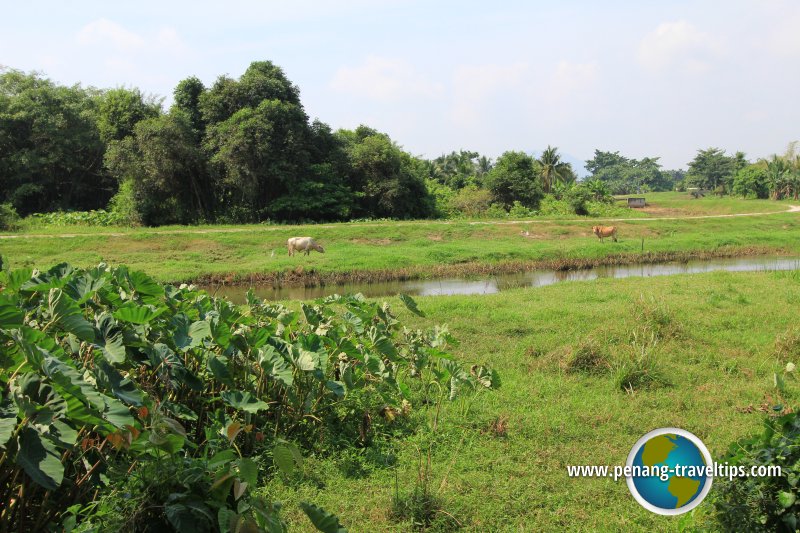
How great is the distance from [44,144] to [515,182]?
2492 cm

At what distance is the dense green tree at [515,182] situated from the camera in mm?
35312

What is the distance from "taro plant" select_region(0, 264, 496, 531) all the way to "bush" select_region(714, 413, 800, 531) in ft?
6.20

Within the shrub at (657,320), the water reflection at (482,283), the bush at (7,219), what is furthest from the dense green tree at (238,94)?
the shrub at (657,320)

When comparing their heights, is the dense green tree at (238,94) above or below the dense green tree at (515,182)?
Answer: above

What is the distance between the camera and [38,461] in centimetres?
212

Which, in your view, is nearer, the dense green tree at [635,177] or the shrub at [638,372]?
the shrub at [638,372]

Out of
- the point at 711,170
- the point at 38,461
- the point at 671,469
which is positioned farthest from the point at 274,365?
the point at 711,170

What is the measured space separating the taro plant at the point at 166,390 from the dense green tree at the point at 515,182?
3099cm

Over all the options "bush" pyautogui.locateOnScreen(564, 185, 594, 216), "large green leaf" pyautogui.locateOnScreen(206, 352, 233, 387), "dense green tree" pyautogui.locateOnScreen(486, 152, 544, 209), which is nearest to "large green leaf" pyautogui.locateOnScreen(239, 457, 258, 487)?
"large green leaf" pyautogui.locateOnScreen(206, 352, 233, 387)

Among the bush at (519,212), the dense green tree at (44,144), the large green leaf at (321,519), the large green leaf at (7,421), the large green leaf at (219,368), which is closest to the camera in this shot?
the large green leaf at (7,421)

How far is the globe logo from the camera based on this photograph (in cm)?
326

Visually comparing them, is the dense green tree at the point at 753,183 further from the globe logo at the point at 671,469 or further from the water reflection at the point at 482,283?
the globe logo at the point at 671,469

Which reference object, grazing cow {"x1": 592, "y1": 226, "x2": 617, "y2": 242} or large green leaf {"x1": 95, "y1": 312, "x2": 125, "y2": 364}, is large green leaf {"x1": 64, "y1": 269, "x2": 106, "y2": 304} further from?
grazing cow {"x1": 592, "y1": 226, "x2": 617, "y2": 242}

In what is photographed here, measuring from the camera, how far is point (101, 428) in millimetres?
2393
